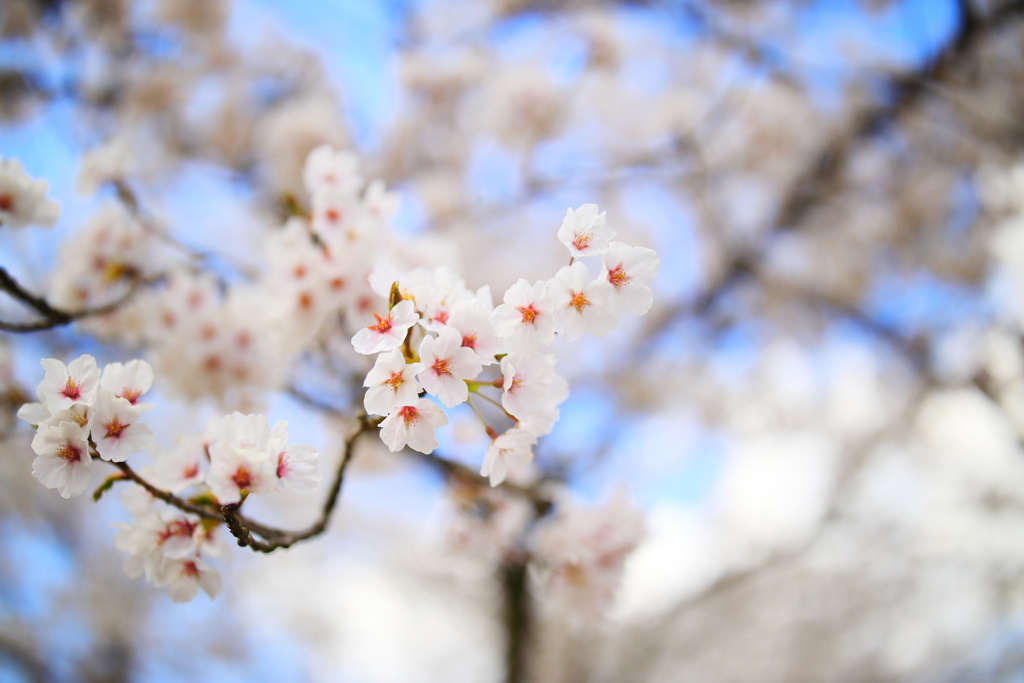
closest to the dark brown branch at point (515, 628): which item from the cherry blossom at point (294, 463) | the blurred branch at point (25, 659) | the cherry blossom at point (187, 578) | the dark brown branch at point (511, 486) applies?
the dark brown branch at point (511, 486)

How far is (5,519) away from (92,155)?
431 centimetres

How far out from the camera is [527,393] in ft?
2.39

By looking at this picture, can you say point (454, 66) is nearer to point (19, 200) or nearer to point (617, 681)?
point (19, 200)

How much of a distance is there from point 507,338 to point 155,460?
57 cm

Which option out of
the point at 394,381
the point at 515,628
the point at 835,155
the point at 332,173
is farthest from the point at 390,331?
the point at 835,155

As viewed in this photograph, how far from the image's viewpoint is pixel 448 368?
696 mm

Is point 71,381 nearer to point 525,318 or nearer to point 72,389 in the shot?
point 72,389

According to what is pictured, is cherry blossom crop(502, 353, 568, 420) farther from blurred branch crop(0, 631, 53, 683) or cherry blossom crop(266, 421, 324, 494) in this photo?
blurred branch crop(0, 631, 53, 683)

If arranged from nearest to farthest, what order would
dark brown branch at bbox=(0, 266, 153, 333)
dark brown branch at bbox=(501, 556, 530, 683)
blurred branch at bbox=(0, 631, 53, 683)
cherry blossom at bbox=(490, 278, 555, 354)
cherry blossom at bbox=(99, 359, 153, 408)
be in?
1. cherry blossom at bbox=(490, 278, 555, 354)
2. cherry blossom at bbox=(99, 359, 153, 408)
3. dark brown branch at bbox=(0, 266, 153, 333)
4. dark brown branch at bbox=(501, 556, 530, 683)
5. blurred branch at bbox=(0, 631, 53, 683)

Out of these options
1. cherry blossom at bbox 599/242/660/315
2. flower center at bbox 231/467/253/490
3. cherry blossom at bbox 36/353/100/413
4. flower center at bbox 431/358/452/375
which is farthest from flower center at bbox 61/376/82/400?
cherry blossom at bbox 599/242/660/315

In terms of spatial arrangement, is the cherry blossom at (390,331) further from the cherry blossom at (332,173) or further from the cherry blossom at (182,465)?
the cherry blossom at (332,173)

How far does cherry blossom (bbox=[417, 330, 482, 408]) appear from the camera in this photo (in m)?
0.68

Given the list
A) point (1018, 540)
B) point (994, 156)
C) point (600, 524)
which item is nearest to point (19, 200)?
point (600, 524)

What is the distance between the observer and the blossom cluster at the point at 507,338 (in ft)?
2.23
